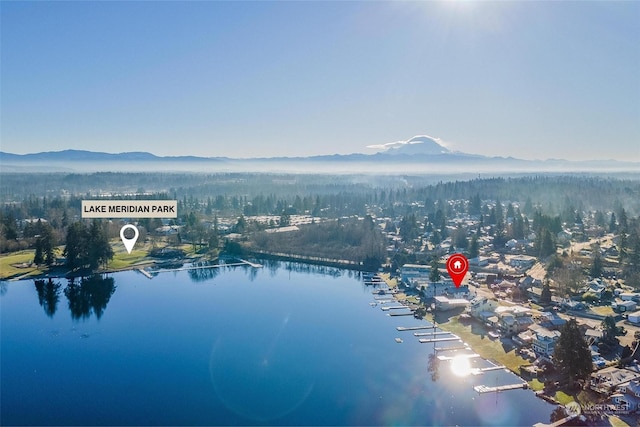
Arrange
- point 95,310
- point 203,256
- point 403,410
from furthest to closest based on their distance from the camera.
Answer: point 203,256, point 95,310, point 403,410

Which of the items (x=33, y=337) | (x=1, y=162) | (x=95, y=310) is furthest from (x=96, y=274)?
(x=1, y=162)

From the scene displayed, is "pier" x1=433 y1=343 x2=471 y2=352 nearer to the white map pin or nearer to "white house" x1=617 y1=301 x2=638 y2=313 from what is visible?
"white house" x1=617 y1=301 x2=638 y2=313

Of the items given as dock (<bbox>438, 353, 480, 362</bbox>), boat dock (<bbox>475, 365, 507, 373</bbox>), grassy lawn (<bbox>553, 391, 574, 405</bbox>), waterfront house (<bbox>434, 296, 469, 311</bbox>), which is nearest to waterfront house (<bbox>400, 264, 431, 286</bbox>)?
waterfront house (<bbox>434, 296, 469, 311</bbox>)

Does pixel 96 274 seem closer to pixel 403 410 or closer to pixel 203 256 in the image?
pixel 203 256

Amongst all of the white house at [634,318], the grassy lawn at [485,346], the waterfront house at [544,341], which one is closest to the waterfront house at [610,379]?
the waterfront house at [544,341]

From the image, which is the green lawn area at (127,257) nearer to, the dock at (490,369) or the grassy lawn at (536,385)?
the dock at (490,369)

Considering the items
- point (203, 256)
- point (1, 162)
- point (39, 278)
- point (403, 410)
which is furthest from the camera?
point (1, 162)

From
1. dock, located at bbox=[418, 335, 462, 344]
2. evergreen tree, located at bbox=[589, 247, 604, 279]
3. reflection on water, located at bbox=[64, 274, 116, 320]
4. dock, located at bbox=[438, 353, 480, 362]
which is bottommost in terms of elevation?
reflection on water, located at bbox=[64, 274, 116, 320]
